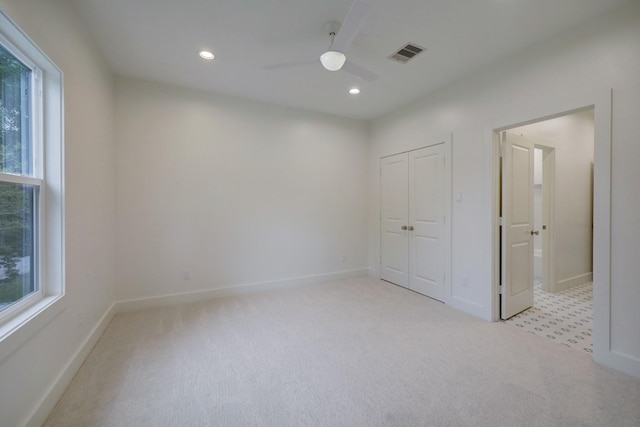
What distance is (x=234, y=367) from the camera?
6.71 ft

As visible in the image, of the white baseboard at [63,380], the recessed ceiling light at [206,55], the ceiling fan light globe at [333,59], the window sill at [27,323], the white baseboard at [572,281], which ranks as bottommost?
the white baseboard at [63,380]

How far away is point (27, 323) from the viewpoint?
1.42 meters

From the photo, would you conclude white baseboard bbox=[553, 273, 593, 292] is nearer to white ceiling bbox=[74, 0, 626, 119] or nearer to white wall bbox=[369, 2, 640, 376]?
white wall bbox=[369, 2, 640, 376]

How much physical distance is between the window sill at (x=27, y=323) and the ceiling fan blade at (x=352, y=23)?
256 centimetres

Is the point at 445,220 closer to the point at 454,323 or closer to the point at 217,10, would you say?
the point at 454,323

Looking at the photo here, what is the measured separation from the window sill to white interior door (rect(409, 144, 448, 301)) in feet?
12.3

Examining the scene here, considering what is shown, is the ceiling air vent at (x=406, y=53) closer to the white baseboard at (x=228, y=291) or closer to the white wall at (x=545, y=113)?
the white wall at (x=545, y=113)

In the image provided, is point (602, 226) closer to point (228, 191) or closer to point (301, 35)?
point (301, 35)

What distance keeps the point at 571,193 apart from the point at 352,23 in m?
4.27

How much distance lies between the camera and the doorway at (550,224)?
2.91 metres

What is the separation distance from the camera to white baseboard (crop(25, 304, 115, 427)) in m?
1.48

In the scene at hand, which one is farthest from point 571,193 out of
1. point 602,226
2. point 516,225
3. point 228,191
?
point 228,191

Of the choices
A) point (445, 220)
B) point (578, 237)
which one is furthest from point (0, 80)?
point (578, 237)

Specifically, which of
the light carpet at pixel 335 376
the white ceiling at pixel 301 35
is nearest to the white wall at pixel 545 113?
the white ceiling at pixel 301 35
